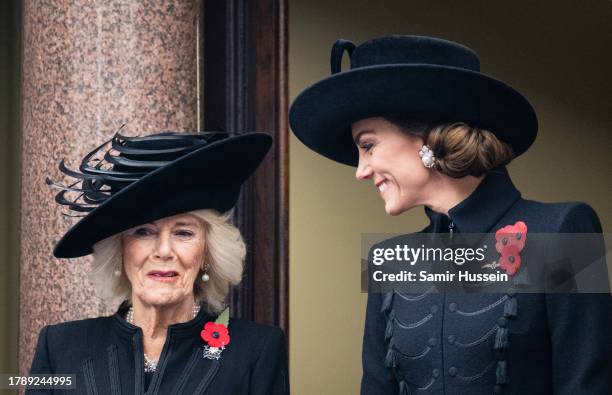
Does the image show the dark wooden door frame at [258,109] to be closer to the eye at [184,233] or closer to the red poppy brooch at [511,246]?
the eye at [184,233]

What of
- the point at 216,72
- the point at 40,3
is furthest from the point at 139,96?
the point at 216,72

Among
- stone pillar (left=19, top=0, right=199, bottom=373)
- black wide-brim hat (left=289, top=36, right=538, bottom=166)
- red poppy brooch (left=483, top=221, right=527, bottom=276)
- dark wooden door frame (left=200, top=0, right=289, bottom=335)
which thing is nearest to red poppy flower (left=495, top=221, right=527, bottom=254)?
red poppy brooch (left=483, top=221, right=527, bottom=276)

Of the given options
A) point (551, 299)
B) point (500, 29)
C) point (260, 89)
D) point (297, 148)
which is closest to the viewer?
point (551, 299)

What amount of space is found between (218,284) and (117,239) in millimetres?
340

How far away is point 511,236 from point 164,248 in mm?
1005

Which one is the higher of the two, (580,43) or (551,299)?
(580,43)

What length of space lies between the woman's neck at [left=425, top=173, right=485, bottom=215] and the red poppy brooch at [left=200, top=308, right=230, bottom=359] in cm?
75

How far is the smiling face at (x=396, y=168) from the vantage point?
3.04 meters

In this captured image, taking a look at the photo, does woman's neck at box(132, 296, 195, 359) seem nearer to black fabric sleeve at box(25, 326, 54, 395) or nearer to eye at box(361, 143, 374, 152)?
black fabric sleeve at box(25, 326, 54, 395)

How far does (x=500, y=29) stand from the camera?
6711mm

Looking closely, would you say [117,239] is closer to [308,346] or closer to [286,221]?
[286,221]

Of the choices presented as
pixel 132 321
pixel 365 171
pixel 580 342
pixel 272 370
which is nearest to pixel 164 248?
pixel 132 321

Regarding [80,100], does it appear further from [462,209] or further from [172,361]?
[462,209]

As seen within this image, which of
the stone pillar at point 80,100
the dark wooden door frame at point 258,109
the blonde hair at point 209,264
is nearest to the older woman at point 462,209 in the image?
the blonde hair at point 209,264
